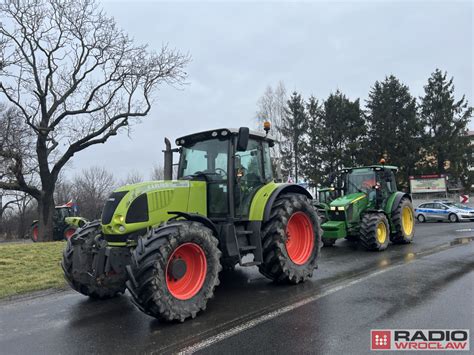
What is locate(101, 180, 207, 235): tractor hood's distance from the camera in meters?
5.32

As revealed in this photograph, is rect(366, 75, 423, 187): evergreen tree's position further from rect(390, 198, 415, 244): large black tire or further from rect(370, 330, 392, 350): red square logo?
rect(370, 330, 392, 350): red square logo

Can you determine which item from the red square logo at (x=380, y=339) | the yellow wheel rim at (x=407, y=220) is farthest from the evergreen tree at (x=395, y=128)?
the red square logo at (x=380, y=339)

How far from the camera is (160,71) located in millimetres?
22891

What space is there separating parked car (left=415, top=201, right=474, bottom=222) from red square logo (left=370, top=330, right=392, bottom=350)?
78.8 ft

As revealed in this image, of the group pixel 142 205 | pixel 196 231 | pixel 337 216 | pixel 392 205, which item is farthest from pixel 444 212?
pixel 142 205

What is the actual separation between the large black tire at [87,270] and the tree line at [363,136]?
2790 cm

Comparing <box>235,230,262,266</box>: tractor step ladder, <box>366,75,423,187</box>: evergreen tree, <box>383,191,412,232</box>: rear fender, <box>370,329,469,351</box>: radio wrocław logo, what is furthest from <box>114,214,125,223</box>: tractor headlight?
<box>366,75,423,187</box>: evergreen tree

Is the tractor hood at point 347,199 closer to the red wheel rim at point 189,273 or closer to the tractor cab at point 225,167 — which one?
the tractor cab at point 225,167

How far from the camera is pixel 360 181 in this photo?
12484 millimetres

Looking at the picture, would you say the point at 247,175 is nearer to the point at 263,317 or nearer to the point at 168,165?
the point at 168,165

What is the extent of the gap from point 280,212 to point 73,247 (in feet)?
10.6

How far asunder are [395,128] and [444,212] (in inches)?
425

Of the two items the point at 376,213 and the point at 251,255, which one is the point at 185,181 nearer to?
the point at 251,255

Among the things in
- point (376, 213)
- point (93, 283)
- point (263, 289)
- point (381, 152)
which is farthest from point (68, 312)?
point (381, 152)
